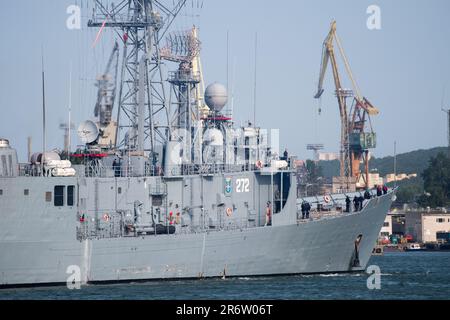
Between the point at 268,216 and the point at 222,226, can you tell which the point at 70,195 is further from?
the point at 268,216

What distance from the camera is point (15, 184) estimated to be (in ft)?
120

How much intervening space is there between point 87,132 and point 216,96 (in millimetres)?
7712

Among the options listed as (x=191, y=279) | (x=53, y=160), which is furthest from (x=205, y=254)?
(x=53, y=160)

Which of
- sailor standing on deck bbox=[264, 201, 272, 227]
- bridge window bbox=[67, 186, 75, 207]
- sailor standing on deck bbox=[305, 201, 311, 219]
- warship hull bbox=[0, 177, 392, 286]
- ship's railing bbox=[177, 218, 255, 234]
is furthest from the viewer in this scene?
sailor standing on deck bbox=[305, 201, 311, 219]

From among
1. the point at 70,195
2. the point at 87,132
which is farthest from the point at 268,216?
the point at 70,195

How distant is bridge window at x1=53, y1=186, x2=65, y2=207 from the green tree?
7598 centimetres

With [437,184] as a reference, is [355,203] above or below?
above

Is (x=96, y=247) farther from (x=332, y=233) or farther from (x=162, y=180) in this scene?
(x=332, y=233)

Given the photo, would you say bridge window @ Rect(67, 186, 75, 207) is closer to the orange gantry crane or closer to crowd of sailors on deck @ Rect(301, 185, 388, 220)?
crowd of sailors on deck @ Rect(301, 185, 388, 220)

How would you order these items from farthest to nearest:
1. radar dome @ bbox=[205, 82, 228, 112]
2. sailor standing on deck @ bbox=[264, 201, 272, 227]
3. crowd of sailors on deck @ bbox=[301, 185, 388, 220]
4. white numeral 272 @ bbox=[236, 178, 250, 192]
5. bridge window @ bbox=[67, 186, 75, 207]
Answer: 1. radar dome @ bbox=[205, 82, 228, 112]
2. crowd of sailors on deck @ bbox=[301, 185, 388, 220]
3. white numeral 272 @ bbox=[236, 178, 250, 192]
4. sailor standing on deck @ bbox=[264, 201, 272, 227]
5. bridge window @ bbox=[67, 186, 75, 207]

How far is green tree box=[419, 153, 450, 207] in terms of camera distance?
108625 millimetres

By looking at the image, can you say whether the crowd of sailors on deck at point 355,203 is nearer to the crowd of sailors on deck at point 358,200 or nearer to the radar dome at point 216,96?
the crowd of sailors on deck at point 358,200

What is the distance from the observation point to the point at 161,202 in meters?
40.9

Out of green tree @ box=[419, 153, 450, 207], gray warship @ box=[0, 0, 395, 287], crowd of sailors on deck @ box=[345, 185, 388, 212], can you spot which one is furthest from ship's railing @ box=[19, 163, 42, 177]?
green tree @ box=[419, 153, 450, 207]
